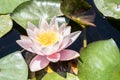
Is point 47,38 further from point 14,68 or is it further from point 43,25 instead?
point 14,68

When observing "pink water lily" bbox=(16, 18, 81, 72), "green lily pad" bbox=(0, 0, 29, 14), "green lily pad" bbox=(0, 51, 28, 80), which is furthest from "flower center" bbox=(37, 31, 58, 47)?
"green lily pad" bbox=(0, 0, 29, 14)

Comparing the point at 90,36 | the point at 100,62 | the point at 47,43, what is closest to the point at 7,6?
the point at 47,43

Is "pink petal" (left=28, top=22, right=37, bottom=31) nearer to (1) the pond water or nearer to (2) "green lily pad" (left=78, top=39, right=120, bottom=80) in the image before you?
(1) the pond water

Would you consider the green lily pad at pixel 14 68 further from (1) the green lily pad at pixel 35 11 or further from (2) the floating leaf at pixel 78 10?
(2) the floating leaf at pixel 78 10

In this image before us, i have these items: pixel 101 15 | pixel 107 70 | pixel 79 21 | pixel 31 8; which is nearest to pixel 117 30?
pixel 101 15

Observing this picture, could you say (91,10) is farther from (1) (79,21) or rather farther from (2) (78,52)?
(2) (78,52)

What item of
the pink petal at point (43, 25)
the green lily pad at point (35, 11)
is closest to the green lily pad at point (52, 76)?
the pink petal at point (43, 25)

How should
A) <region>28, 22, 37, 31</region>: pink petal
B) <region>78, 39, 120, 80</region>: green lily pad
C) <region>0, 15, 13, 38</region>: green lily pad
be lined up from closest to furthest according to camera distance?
<region>78, 39, 120, 80</region>: green lily pad < <region>28, 22, 37, 31</region>: pink petal < <region>0, 15, 13, 38</region>: green lily pad
